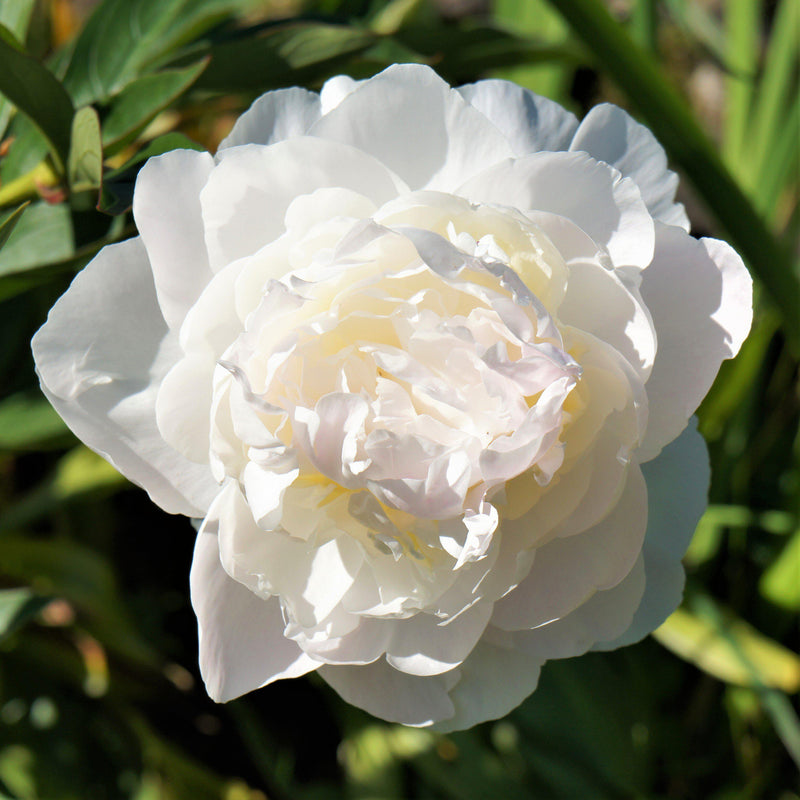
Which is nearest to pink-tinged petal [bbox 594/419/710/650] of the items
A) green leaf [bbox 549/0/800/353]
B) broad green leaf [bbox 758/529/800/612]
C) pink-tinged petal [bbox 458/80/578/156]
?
pink-tinged petal [bbox 458/80/578/156]

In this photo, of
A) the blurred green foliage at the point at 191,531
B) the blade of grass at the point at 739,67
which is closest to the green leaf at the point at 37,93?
the blurred green foliage at the point at 191,531

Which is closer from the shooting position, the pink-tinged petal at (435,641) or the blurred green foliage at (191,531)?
the pink-tinged petal at (435,641)

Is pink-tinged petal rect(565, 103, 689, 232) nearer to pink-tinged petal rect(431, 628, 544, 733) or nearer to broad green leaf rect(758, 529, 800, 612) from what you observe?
pink-tinged petal rect(431, 628, 544, 733)

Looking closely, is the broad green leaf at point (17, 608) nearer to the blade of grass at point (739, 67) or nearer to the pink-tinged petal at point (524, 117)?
the pink-tinged petal at point (524, 117)

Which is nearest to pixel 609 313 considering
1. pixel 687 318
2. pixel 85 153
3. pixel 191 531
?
pixel 687 318

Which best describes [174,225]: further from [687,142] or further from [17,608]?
[687,142]
